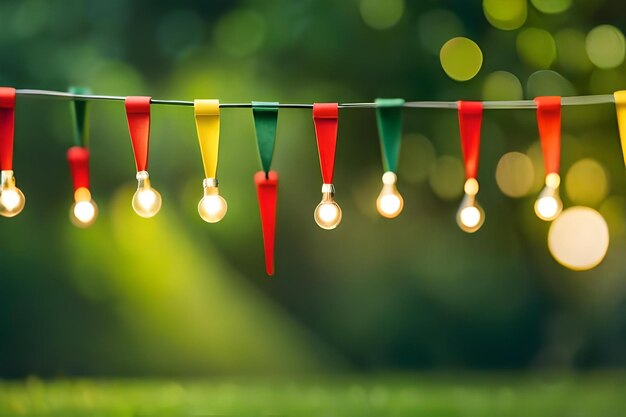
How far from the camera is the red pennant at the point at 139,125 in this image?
189 centimetres

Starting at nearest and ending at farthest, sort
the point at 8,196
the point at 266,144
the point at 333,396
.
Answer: the point at 8,196, the point at 266,144, the point at 333,396

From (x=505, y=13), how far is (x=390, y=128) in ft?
3.97

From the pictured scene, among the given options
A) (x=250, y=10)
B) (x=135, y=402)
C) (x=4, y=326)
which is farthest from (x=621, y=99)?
(x=4, y=326)

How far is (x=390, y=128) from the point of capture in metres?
1.95

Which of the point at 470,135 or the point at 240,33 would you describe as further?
the point at 240,33

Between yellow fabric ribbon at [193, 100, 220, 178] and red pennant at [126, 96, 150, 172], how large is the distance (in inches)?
5.2

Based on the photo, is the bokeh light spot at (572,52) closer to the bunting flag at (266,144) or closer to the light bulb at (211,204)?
the bunting flag at (266,144)

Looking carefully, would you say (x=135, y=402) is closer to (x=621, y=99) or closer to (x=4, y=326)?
(x=4, y=326)

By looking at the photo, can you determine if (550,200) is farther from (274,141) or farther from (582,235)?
(582,235)

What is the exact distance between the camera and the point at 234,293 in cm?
281

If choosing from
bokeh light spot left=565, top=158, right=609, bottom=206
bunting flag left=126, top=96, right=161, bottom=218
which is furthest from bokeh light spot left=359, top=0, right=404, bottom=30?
bunting flag left=126, top=96, right=161, bottom=218

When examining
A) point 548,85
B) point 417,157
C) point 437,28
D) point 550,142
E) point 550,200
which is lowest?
point 550,200

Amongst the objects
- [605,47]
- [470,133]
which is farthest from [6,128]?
[605,47]

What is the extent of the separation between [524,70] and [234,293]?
143 centimetres
